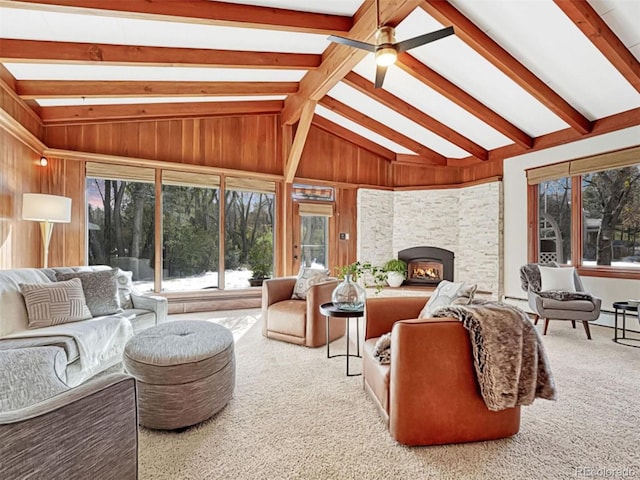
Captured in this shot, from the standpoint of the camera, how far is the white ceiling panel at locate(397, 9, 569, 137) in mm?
3701

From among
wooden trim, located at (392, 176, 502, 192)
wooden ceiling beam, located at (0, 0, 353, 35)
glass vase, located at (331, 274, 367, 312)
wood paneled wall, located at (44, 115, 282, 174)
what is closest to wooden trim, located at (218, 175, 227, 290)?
wood paneled wall, located at (44, 115, 282, 174)

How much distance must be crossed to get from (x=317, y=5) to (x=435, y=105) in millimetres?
2811

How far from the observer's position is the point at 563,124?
494 centimetres

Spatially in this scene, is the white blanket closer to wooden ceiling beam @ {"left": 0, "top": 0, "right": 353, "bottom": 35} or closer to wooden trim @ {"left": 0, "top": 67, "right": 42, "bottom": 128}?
wooden ceiling beam @ {"left": 0, "top": 0, "right": 353, "bottom": 35}

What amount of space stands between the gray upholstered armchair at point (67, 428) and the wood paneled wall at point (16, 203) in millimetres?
2809

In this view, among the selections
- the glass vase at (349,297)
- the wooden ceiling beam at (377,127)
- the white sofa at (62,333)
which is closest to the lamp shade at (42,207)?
the white sofa at (62,333)

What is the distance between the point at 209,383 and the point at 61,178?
13.4 ft

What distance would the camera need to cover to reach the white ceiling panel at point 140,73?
3.48 metres

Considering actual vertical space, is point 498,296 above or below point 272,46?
below

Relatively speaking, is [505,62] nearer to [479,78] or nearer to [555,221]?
[479,78]

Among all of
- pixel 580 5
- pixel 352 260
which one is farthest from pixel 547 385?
pixel 352 260

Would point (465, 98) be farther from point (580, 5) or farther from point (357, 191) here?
point (357, 191)

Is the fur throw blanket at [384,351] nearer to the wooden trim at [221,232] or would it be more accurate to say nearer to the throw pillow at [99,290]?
the throw pillow at [99,290]

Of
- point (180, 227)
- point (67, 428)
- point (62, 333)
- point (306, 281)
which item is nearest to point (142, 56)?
point (180, 227)
